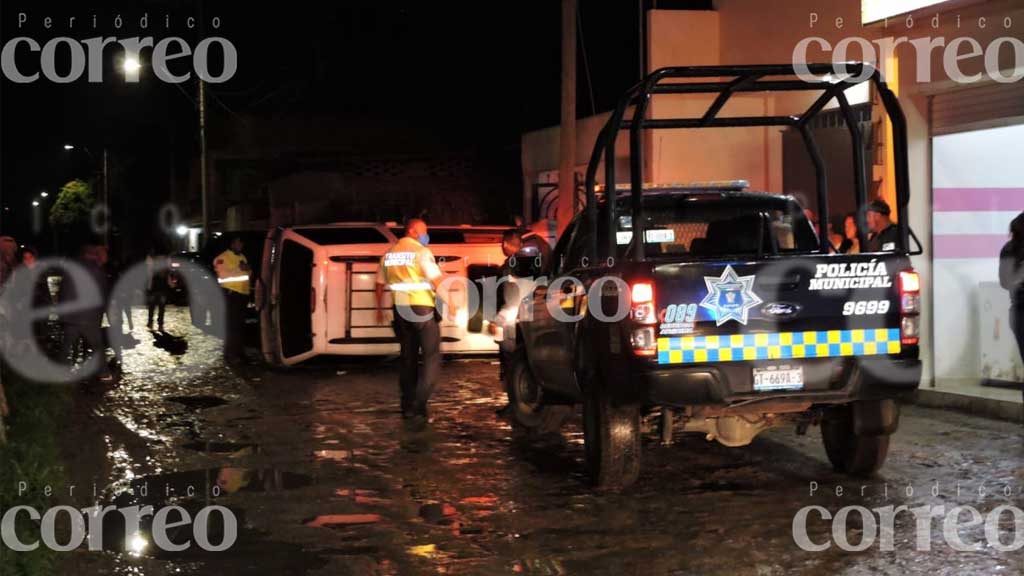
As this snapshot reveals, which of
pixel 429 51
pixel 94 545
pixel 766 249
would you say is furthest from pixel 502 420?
pixel 429 51

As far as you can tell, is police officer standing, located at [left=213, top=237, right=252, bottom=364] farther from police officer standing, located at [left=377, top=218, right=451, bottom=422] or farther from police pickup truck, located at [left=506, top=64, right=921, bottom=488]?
police pickup truck, located at [left=506, top=64, right=921, bottom=488]

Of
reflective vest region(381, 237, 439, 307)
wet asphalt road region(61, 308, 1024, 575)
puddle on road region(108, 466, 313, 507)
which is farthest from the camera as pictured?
reflective vest region(381, 237, 439, 307)

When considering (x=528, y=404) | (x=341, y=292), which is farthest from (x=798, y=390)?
(x=341, y=292)

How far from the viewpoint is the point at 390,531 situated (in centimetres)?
676

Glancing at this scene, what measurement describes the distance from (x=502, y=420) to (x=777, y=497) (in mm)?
3683

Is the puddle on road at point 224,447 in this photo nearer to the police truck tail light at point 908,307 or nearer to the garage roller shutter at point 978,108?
the police truck tail light at point 908,307

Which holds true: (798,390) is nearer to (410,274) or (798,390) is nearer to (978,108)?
(410,274)

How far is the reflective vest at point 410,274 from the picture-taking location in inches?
413

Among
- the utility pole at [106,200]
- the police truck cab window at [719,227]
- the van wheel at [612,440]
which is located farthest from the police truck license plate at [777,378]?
the utility pole at [106,200]

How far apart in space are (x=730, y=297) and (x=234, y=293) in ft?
38.1

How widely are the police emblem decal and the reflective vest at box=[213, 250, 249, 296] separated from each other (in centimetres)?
1139

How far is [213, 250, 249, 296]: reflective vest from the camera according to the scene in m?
17.3

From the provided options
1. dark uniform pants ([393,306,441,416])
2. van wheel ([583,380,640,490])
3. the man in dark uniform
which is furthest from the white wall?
van wheel ([583,380,640,490])

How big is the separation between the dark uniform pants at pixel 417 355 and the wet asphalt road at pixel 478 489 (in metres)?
0.28
